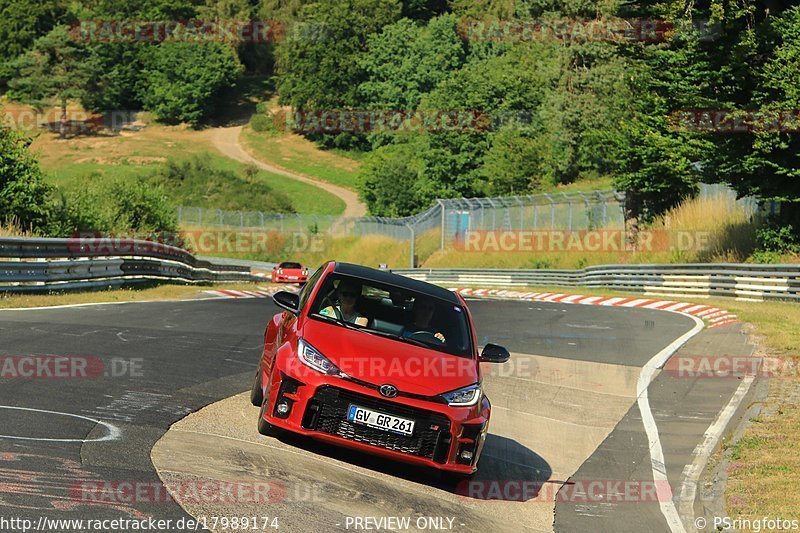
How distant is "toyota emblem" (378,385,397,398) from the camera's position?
25.7ft

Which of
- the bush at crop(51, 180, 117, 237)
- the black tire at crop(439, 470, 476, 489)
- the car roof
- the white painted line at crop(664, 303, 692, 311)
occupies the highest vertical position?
the car roof

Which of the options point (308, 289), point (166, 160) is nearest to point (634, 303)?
point (308, 289)

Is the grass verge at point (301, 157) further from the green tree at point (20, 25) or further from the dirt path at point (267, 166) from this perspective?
the green tree at point (20, 25)

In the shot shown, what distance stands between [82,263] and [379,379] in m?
17.0

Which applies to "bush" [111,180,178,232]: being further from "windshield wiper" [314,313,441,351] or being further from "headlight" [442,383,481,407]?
"headlight" [442,383,481,407]

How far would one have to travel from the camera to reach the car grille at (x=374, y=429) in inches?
309

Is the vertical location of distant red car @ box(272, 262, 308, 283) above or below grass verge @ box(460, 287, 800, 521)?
below

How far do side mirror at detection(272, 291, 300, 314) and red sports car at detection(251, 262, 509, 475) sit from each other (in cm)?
4

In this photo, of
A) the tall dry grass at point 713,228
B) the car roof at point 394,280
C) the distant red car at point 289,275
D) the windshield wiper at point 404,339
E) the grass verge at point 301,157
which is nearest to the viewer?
the windshield wiper at point 404,339

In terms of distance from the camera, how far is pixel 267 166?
120875 millimetres

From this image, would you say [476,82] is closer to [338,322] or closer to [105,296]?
[105,296]

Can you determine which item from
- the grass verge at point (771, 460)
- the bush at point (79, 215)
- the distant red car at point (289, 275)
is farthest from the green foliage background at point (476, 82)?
the grass verge at point (771, 460)

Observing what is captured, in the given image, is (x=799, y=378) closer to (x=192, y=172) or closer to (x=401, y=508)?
(x=401, y=508)

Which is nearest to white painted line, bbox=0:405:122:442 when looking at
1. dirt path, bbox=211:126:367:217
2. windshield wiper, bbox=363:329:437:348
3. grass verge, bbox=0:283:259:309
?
windshield wiper, bbox=363:329:437:348
